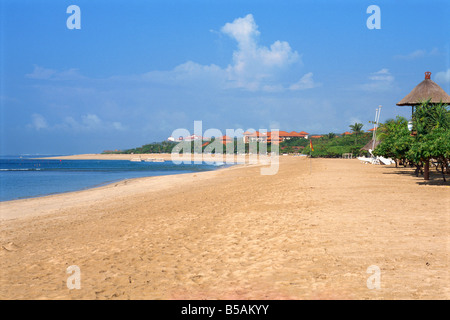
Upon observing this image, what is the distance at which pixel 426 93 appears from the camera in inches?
1129

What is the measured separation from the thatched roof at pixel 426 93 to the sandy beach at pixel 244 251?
19964 mm

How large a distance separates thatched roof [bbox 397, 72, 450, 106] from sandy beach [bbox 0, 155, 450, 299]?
19964 mm

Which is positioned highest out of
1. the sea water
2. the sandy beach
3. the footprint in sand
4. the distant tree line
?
the distant tree line

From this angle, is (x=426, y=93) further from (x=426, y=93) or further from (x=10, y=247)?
(x=10, y=247)

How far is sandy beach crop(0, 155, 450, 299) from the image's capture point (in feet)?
15.1

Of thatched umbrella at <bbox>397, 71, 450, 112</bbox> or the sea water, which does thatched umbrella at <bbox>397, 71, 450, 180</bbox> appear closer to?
thatched umbrella at <bbox>397, 71, 450, 112</bbox>

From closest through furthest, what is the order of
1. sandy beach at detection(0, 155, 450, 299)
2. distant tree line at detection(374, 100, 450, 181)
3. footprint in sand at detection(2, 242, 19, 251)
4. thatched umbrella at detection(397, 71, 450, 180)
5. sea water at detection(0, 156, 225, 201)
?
sandy beach at detection(0, 155, 450, 299) → footprint in sand at detection(2, 242, 19, 251) → distant tree line at detection(374, 100, 450, 181) → sea water at detection(0, 156, 225, 201) → thatched umbrella at detection(397, 71, 450, 180)

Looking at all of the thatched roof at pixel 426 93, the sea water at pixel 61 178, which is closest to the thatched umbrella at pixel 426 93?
the thatched roof at pixel 426 93

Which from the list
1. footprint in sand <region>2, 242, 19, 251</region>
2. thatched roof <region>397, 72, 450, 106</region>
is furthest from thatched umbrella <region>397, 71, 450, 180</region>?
footprint in sand <region>2, 242, 19, 251</region>

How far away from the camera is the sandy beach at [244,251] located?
15.1ft

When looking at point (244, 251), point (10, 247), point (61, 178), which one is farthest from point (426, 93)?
point (61, 178)

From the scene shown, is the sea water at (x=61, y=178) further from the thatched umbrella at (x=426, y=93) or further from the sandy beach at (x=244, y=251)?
the thatched umbrella at (x=426, y=93)
